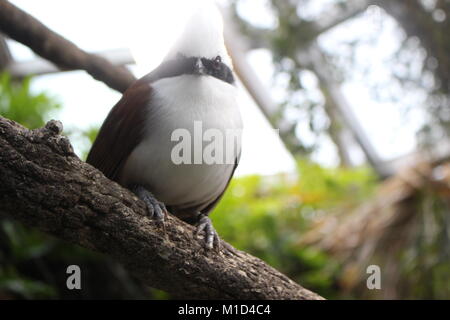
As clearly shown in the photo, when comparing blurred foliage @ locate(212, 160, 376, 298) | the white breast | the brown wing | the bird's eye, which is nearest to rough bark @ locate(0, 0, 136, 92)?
the brown wing

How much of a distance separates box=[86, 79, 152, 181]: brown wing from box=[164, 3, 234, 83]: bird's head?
16 centimetres

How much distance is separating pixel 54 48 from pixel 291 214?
2.50 metres

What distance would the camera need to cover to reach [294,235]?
3822 millimetres

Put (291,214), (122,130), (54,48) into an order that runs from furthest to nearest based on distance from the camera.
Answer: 1. (291,214)
2. (54,48)
3. (122,130)

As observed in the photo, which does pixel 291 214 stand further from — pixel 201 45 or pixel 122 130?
pixel 201 45

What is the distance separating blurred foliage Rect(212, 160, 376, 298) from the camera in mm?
3436

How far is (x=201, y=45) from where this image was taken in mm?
Result: 1474

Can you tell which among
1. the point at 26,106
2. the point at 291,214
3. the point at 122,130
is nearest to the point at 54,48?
the point at 122,130

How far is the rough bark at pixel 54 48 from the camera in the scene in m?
1.77

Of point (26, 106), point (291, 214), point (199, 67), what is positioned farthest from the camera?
point (291, 214)

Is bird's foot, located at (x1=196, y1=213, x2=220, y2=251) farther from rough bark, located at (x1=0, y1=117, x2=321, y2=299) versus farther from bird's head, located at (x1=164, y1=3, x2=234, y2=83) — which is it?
bird's head, located at (x1=164, y1=3, x2=234, y2=83)

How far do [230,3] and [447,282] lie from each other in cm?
210

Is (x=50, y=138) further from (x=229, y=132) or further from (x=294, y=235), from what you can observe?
(x=294, y=235)

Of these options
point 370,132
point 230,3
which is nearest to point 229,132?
point 230,3
